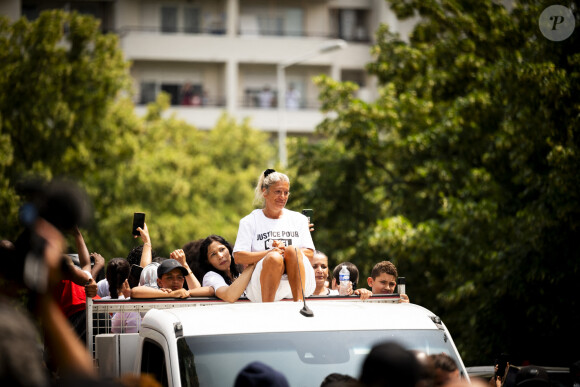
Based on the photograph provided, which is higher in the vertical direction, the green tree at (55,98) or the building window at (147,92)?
the building window at (147,92)

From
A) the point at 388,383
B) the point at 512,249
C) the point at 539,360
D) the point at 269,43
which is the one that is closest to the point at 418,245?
the point at 512,249

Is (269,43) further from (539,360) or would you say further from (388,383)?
(388,383)

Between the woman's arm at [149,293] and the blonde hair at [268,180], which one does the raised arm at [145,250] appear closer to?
the blonde hair at [268,180]

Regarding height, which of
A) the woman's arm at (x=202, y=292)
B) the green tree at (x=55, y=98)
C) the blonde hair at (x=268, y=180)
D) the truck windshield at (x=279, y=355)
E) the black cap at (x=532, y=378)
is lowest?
the black cap at (x=532, y=378)

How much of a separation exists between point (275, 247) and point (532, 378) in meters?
1.85

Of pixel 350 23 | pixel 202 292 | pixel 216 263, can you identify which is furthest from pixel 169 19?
pixel 202 292

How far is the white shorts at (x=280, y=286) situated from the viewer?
6301 millimetres

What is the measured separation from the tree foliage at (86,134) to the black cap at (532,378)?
605 inches

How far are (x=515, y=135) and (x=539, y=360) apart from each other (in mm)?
3083

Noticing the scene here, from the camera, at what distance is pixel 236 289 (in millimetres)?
6262

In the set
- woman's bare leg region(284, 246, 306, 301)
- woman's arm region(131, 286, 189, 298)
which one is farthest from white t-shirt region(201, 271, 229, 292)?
woman's bare leg region(284, 246, 306, 301)

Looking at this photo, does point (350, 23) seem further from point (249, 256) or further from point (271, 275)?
point (271, 275)

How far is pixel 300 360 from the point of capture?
15.9 feet

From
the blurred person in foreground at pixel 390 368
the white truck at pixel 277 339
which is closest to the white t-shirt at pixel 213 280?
the white truck at pixel 277 339
